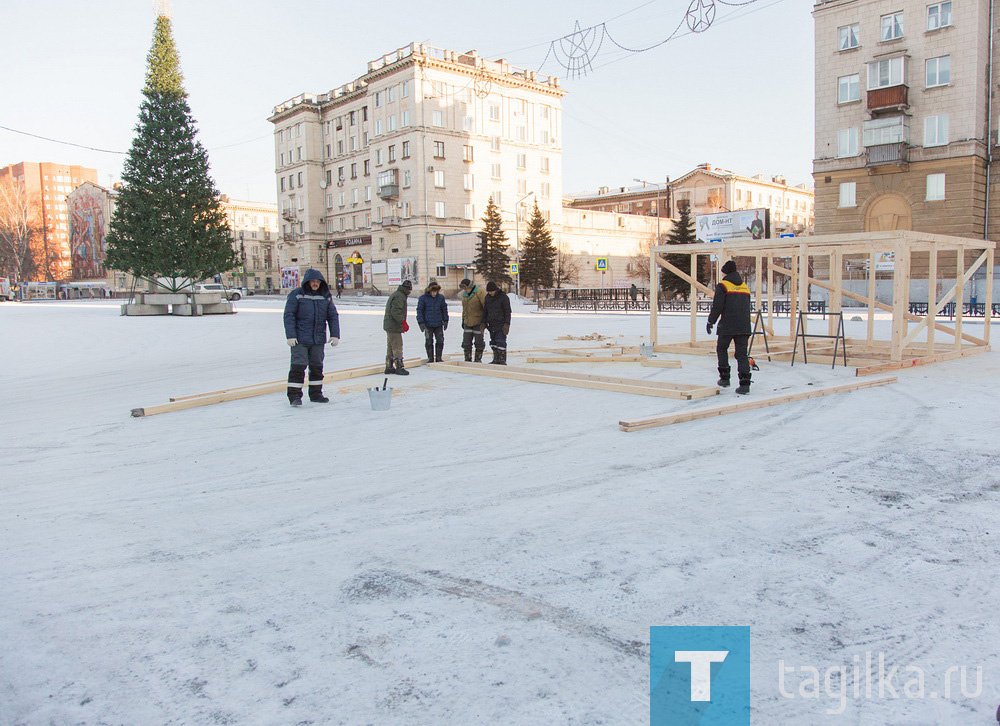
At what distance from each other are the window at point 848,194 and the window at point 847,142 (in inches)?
59.8

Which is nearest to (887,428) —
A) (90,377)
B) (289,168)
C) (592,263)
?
(90,377)

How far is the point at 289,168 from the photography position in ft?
236

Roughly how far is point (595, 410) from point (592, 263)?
59.4 m

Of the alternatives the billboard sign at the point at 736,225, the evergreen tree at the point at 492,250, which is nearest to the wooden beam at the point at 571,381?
the billboard sign at the point at 736,225

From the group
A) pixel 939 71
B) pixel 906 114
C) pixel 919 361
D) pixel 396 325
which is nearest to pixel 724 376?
pixel 919 361

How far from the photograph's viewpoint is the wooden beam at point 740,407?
23.9 feet

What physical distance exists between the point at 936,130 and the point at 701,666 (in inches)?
1512

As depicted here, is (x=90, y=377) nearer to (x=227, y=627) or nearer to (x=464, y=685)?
(x=227, y=627)

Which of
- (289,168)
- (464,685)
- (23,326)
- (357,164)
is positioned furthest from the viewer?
(289,168)

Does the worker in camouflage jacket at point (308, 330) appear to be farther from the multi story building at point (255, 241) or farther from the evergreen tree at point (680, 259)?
the multi story building at point (255, 241)

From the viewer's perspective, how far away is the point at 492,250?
178 ft

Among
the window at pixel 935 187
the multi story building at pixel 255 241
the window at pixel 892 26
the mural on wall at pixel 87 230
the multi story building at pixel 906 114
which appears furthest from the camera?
the mural on wall at pixel 87 230

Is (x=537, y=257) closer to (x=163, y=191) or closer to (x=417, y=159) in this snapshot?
(x=417, y=159)

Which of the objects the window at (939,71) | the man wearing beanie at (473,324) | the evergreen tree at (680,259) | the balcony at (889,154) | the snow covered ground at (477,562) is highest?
the window at (939,71)
